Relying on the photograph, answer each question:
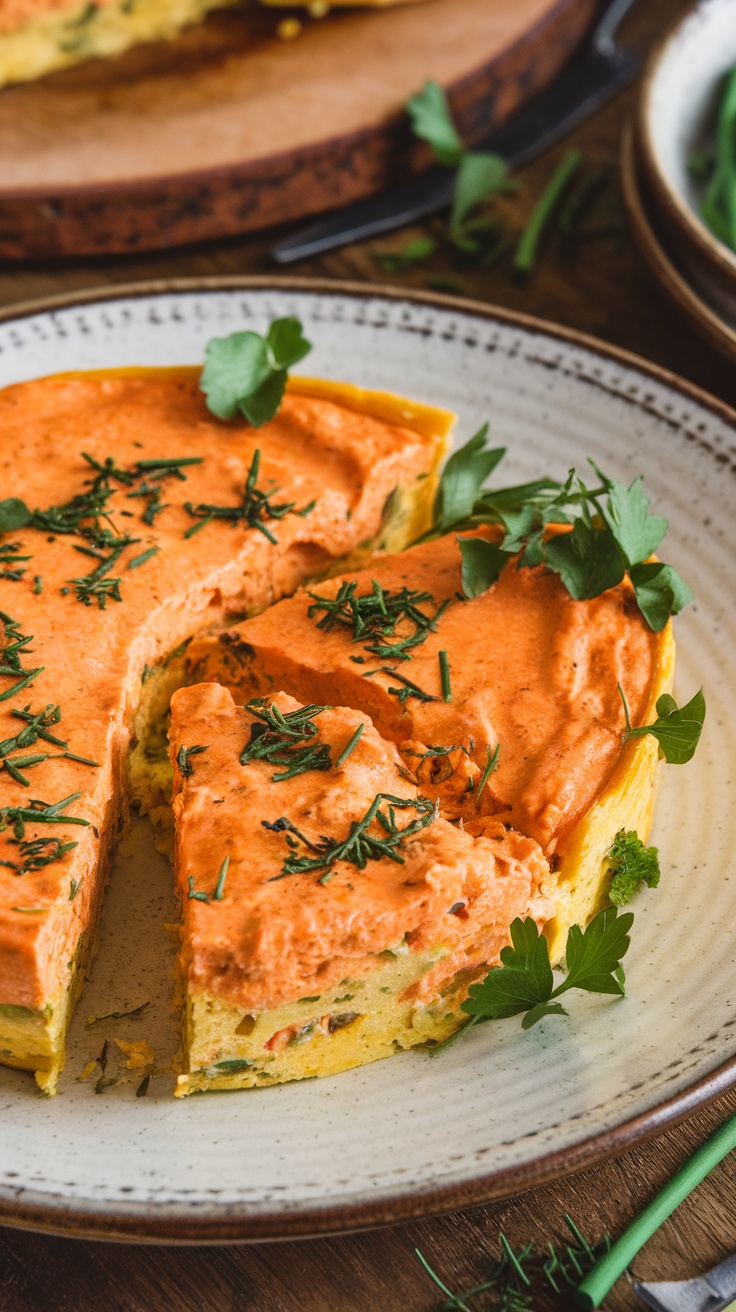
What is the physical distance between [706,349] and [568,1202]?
386cm

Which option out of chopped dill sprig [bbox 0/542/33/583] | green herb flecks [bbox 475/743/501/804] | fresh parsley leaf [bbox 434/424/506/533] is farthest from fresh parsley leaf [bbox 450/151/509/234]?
green herb flecks [bbox 475/743/501/804]

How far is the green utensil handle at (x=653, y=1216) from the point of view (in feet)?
10.4

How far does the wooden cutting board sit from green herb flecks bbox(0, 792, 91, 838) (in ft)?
11.5

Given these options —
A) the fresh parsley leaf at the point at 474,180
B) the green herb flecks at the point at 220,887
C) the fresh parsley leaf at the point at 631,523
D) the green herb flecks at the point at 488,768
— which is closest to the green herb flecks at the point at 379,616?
the green herb flecks at the point at 488,768

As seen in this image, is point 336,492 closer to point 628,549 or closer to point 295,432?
point 295,432

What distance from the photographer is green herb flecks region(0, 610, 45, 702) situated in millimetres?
3854

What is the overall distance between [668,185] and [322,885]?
369 cm

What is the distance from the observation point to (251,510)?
4.47 m

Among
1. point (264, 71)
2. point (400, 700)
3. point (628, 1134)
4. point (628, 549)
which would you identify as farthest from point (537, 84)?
point (628, 1134)

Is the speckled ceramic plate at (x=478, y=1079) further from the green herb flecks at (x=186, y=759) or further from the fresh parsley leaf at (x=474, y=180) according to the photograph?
the fresh parsley leaf at (x=474, y=180)

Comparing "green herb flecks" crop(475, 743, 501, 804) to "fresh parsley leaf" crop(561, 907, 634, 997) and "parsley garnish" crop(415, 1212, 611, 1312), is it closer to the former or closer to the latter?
"fresh parsley leaf" crop(561, 907, 634, 997)

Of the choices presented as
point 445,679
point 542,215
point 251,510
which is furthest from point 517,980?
point 542,215

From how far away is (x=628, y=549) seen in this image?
13.5 feet

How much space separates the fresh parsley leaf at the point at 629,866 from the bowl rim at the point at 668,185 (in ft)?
8.42
